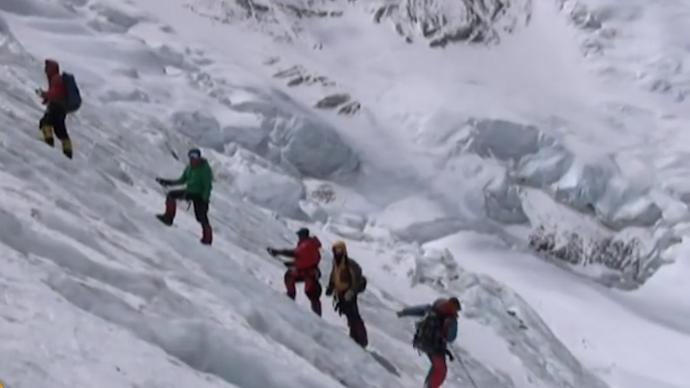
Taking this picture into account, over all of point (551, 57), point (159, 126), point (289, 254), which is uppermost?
point (289, 254)

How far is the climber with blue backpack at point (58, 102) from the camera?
1488 centimetres

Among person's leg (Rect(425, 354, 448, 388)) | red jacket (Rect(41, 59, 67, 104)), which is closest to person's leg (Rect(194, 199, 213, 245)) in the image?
red jacket (Rect(41, 59, 67, 104))

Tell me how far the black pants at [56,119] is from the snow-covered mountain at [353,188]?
48 cm

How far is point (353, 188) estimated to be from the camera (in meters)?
39.2

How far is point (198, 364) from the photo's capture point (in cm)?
923

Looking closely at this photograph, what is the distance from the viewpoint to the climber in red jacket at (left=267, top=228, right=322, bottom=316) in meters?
13.8

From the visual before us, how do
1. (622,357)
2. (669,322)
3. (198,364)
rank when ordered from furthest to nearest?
(669,322), (622,357), (198,364)

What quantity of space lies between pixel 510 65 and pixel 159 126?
24.7 meters

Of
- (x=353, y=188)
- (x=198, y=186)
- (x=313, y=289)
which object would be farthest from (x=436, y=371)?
(x=353, y=188)

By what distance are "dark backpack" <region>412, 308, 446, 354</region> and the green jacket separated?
10.5 feet

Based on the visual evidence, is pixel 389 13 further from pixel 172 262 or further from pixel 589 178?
pixel 172 262

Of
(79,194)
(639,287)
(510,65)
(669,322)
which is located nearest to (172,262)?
(79,194)

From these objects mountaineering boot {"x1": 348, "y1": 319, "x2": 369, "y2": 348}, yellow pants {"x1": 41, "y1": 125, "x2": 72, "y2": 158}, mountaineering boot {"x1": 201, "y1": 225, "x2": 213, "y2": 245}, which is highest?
yellow pants {"x1": 41, "y1": 125, "x2": 72, "y2": 158}

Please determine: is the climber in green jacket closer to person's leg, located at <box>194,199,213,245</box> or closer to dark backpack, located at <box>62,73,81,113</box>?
person's leg, located at <box>194,199,213,245</box>
